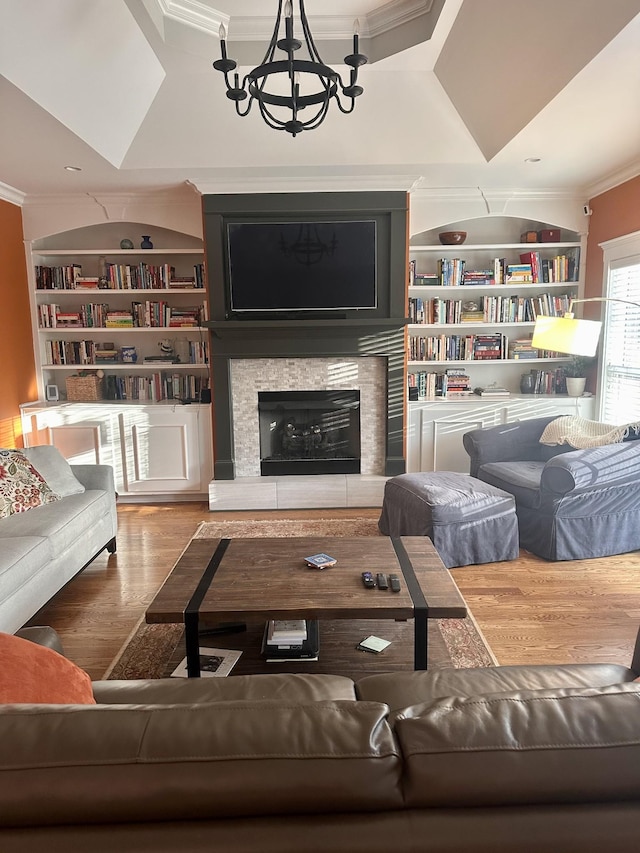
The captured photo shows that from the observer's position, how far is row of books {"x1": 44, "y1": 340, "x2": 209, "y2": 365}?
523 cm

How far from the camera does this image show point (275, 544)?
112 inches

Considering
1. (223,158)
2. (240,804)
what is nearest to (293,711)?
(240,804)

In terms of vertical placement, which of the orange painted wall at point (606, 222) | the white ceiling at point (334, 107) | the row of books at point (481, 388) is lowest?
the row of books at point (481, 388)

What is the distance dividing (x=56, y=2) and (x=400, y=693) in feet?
10.3

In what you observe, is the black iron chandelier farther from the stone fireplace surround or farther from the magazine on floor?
the stone fireplace surround

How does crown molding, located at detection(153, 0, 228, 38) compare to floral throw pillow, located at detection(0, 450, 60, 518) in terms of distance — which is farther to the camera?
floral throw pillow, located at detection(0, 450, 60, 518)

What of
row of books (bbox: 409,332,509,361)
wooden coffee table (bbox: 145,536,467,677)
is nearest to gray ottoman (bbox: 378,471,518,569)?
wooden coffee table (bbox: 145,536,467,677)

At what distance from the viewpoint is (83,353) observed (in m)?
5.24

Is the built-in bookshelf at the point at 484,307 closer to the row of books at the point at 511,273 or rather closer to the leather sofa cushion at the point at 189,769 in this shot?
the row of books at the point at 511,273

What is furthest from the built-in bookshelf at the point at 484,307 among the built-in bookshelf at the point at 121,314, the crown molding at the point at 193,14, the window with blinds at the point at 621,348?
the crown molding at the point at 193,14

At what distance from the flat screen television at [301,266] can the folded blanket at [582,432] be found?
1704 mm

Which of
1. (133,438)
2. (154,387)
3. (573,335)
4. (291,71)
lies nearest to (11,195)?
(154,387)

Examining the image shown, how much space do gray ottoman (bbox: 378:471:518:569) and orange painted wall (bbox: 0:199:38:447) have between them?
10.7 ft

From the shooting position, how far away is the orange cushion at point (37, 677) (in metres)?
1.21
